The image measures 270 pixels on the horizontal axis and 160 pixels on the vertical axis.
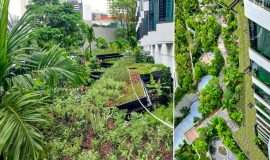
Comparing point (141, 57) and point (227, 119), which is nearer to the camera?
point (227, 119)

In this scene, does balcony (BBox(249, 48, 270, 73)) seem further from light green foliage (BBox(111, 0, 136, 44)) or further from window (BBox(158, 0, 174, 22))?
light green foliage (BBox(111, 0, 136, 44))

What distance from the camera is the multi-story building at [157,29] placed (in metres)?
4.22

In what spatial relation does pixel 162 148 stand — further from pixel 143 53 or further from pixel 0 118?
pixel 0 118

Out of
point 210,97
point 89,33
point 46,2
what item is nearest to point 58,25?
point 46,2

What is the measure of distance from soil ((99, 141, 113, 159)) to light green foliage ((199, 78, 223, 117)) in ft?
3.98

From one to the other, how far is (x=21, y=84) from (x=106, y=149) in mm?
1483

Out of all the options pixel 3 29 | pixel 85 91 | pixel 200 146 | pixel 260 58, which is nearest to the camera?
pixel 3 29

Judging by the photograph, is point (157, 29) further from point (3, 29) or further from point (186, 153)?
point (3, 29)

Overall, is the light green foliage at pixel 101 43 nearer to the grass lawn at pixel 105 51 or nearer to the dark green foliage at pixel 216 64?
the grass lawn at pixel 105 51

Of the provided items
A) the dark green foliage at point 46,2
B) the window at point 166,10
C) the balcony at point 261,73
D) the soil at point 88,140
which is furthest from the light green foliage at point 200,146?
the dark green foliage at point 46,2

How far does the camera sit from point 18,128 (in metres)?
3.00

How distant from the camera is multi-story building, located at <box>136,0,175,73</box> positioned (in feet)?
13.8

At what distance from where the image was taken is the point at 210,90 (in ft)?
12.3

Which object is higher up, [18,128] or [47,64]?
[47,64]
